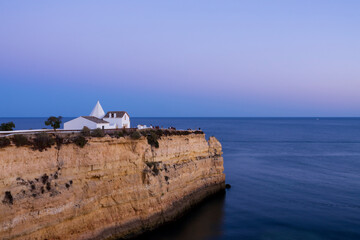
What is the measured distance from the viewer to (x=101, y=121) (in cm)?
2944

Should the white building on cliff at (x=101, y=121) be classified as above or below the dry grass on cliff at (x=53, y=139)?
above

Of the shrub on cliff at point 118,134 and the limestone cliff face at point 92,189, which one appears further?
the shrub on cliff at point 118,134

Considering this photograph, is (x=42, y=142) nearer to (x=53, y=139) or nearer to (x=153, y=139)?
(x=53, y=139)

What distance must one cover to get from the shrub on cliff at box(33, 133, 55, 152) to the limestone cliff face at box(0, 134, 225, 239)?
1.11 ft

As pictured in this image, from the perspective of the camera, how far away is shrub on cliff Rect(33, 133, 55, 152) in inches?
688

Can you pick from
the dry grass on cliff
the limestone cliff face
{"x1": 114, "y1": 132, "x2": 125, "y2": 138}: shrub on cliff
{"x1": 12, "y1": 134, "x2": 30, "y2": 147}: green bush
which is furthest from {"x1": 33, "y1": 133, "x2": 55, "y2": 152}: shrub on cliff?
{"x1": 114, "y1": 132, "x2": 125, "y2": 138}: shrub on cliff

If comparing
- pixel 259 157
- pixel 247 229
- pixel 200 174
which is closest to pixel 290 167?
pixel 259 157

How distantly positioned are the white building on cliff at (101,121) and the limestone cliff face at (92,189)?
7.06 metres

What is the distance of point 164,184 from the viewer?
24.4 m

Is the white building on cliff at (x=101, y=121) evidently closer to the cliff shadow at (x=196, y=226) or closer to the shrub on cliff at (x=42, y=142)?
the shrub on cliff at (x=42, y=142)

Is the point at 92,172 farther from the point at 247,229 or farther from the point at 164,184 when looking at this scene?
the point at 247,229

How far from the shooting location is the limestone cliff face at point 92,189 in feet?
52.3

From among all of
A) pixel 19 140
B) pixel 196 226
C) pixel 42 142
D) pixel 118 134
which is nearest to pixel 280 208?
pixel 196 226

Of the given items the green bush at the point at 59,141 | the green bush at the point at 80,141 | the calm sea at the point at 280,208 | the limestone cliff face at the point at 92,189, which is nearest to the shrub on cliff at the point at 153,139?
the limestone cliff face at the point at 92,189
